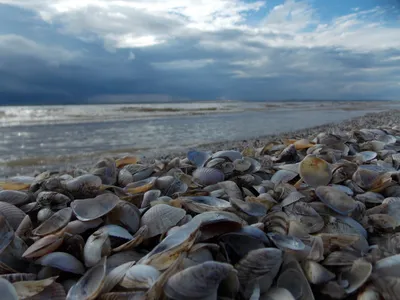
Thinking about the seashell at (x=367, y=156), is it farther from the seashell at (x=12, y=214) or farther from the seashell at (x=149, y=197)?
the seashell at (x=12, y=214)

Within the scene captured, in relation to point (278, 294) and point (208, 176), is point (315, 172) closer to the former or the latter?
point (208, 176)

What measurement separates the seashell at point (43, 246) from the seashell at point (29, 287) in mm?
244

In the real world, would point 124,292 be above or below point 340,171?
below

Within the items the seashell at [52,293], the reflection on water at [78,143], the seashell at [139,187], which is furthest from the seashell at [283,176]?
the reflection on water at [78,143]

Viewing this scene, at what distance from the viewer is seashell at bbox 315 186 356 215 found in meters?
2.32

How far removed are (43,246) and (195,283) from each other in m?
0.87

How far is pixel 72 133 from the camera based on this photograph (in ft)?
34.0

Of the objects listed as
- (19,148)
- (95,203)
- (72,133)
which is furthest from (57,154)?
(95,203)

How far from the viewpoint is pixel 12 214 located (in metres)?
2.28

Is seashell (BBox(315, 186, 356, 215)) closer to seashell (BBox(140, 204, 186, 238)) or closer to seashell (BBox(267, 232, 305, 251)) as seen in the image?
seashell (BBox(267, 232, 305, 251))

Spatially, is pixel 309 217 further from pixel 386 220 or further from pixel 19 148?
pixel 19 148

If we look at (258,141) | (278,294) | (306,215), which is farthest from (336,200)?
(258,141)

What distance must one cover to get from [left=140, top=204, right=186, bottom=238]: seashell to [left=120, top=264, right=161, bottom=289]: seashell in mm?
405

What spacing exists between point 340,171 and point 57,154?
576 centimetres
